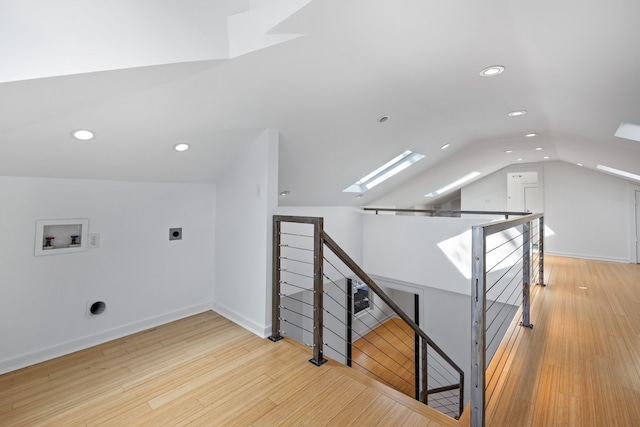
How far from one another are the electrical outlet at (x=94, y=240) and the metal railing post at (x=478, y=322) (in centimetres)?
258

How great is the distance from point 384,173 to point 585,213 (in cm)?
407

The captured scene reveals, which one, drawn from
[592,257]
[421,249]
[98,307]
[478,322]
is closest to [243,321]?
[98,307]

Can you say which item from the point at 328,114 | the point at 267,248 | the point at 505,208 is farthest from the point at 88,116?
the point at 505,208

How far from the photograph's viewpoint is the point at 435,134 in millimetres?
3680

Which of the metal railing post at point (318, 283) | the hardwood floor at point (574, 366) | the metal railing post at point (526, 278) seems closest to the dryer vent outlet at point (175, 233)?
the metal railing post at point (318, 283)

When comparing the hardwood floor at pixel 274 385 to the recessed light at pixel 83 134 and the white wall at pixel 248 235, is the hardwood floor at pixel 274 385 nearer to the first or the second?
the white wall at pixel 248 235

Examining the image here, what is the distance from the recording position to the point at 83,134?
6.04 feet

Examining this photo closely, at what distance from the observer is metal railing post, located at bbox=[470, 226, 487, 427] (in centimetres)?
114

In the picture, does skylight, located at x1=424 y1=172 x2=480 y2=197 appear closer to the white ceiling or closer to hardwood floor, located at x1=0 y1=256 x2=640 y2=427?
the white ceiling

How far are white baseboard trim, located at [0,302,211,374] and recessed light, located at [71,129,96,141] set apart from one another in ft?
4.84

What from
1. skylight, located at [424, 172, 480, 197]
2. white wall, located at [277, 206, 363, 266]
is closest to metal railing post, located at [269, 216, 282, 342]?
white wall, located at [277, 206, 363, 266]

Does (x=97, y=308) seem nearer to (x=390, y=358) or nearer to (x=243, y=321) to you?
(x=243, y=321)

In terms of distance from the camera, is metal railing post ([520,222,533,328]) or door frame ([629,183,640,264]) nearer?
metal railing post ([520,222,533,328])

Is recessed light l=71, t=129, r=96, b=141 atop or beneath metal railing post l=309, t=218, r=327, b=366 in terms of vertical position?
atop
